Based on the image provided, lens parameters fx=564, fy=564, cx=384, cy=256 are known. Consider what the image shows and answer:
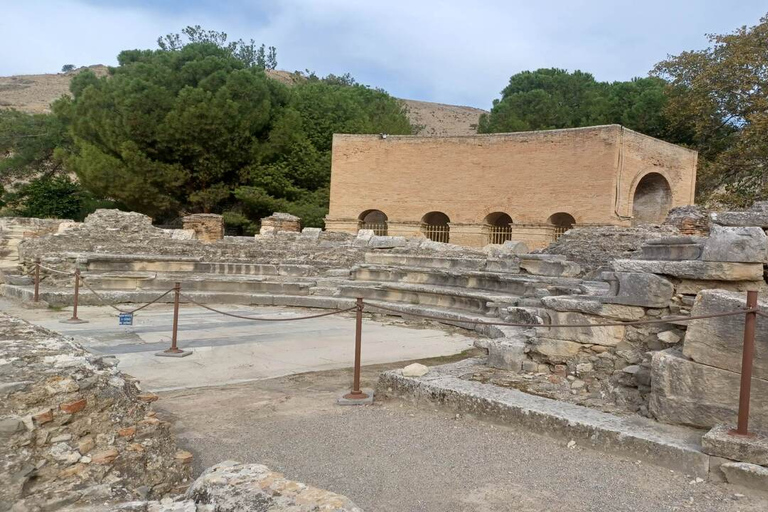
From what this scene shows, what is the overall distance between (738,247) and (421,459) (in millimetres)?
2891

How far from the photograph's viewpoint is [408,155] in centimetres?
2406

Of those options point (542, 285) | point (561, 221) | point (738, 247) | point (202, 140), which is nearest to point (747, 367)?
point (738, 247)

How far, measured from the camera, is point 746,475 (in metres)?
3.17

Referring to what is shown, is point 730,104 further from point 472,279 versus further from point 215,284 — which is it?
point 215,284

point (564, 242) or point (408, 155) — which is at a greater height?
point (408, 155)

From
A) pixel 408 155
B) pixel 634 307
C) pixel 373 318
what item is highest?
pixel 408 155

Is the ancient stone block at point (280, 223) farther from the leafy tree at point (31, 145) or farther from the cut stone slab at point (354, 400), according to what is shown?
the leafy tree at point (31, 145)

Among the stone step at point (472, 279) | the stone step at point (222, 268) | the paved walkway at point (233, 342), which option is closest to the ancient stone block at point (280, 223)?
the stone step at point (222, 268)

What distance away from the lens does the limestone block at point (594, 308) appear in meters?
4.74

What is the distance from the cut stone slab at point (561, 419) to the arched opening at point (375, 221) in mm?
20045

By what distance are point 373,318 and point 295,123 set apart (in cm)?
1754

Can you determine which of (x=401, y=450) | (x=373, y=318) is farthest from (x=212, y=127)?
(x=401, y=450)

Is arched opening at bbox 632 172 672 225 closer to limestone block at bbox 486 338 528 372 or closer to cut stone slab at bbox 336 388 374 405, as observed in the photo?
limestone block at bbox 486 338 528 372

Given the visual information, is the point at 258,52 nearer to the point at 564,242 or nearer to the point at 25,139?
the point at 25,139
